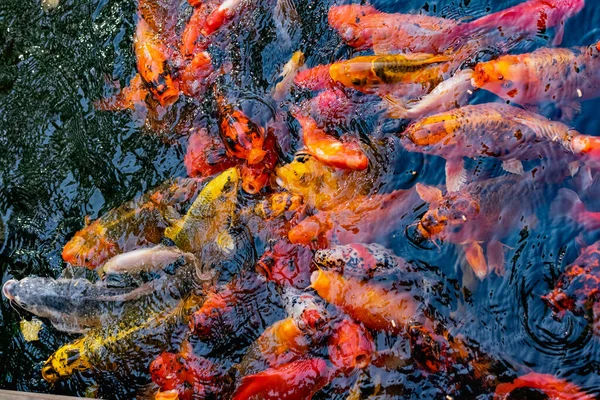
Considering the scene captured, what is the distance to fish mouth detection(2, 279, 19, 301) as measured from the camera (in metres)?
4.64

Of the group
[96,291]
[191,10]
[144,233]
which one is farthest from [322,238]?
[191,10]

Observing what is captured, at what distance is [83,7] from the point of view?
591 cm

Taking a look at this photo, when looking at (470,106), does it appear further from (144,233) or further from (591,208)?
(144,233)

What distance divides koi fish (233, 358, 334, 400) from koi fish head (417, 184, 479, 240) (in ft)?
3.91

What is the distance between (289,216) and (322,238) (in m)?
0.33

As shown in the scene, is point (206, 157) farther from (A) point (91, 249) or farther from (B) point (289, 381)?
(B) point (289, 381)

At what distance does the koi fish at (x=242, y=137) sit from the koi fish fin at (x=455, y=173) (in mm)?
1437

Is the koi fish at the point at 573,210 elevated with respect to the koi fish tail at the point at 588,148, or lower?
lower

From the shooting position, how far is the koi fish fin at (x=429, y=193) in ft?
13.7

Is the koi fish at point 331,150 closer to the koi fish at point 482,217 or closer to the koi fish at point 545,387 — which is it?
the koi fish at point 482,217

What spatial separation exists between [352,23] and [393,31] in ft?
1.29

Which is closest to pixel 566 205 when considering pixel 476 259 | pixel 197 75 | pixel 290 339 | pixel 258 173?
pixel 476 259

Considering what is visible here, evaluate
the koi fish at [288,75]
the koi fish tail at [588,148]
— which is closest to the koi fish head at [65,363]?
the koi fish at [288,75]

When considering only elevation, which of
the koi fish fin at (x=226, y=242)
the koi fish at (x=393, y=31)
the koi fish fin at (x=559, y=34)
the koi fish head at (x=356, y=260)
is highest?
the koi fish at (x=393, y=31)
